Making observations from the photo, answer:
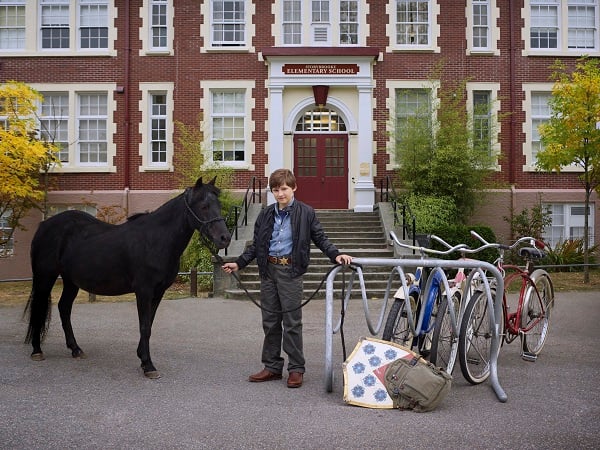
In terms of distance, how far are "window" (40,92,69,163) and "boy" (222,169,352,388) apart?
1577 cm

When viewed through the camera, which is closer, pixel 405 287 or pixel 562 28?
pixel 405 287

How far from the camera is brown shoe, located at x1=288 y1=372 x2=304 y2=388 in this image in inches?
231

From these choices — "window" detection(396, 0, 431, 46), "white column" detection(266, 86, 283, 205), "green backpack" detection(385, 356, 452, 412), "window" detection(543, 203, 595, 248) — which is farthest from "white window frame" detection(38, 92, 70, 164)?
"green backpack" detection(385, 356, 452, 412)

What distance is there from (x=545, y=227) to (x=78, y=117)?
15.5 metres

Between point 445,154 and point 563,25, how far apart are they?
23.7ft

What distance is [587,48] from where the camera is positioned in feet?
65.7

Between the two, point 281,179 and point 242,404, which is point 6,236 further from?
point 242,404

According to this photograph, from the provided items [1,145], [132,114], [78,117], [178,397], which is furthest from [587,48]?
[178,397]

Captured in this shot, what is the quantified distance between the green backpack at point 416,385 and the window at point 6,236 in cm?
1554

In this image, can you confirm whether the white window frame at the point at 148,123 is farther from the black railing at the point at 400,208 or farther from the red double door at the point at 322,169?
the black railing at the point at 400,208

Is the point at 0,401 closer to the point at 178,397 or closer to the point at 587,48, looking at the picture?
the point at 178,397

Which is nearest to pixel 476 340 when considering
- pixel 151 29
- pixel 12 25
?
pixel 151 29

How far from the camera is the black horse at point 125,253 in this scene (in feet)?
20.8

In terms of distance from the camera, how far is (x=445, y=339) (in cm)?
617
